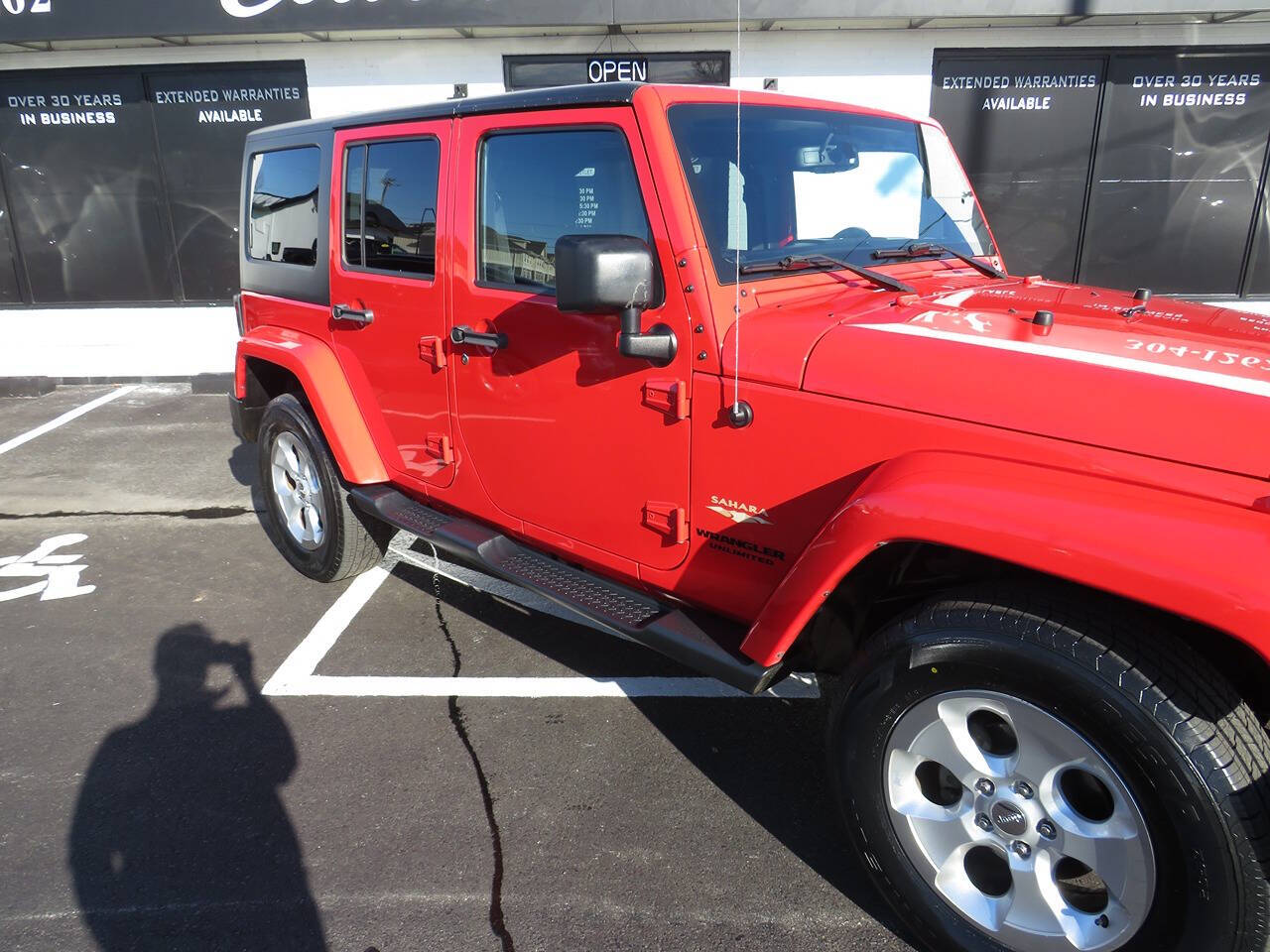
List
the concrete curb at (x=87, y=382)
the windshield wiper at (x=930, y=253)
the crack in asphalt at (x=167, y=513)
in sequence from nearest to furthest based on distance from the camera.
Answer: the windshield wiper at (x=930, y=253) → the crack in asphalt at (x=167, y=513) → the concrete curb at (x=87, y=382)

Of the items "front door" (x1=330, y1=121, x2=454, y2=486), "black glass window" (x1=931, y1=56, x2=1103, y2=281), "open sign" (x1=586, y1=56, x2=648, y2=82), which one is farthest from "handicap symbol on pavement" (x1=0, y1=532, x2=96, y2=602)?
"black glass window" (x1=931, y1=56, x2=1103, y2=281)

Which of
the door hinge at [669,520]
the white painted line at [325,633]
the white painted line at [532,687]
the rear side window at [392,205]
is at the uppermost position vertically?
the rear side window at [392,205]

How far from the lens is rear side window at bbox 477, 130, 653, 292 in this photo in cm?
250

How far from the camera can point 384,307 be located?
3.35 m

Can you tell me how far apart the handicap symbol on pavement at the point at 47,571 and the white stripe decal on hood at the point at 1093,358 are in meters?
4.02

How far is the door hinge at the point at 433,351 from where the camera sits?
3123 mm

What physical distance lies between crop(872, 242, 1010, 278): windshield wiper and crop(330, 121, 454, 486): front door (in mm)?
1536

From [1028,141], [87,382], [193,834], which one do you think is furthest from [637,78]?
[193,834]

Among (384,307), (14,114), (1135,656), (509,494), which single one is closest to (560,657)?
(509,494)

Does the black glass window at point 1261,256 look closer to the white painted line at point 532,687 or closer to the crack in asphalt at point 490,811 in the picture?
the white painted line at point 532,687

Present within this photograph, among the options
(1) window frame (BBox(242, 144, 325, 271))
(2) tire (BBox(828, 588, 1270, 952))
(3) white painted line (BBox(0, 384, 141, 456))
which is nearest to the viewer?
(2) tire (BBox(828, 588, 1270, 952))

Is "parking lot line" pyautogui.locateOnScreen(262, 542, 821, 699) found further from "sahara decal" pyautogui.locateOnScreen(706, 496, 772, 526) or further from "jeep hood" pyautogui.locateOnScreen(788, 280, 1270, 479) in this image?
"jeep hood" pyautogui.locateOnScreen(788, 280, 1270, 479)

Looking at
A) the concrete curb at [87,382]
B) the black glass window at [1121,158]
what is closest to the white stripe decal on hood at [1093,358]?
the black glass window at [1121,158]

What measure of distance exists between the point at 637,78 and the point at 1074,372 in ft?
23.6
